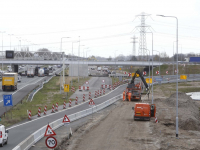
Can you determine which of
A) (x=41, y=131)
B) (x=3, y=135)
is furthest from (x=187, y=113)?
(x=3, y=135)

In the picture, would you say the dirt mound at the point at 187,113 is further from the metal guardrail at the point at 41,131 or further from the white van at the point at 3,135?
the white van at the point at 3,135

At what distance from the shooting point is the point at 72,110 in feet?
142

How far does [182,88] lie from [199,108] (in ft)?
92.1

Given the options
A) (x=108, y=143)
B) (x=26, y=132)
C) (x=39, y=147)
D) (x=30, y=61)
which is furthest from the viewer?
(x=30, y=61)

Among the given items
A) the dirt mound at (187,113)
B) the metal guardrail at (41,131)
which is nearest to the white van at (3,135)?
the metal guardrail at (41,131)

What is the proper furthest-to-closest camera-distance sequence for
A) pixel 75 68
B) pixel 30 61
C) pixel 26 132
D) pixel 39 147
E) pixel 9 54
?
1. pixel 30 61
2. pixel 75 68
3. pixel 9 54
4. pixel 26 132
5. pixel 39 147

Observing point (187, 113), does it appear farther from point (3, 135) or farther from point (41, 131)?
point (3, 135)

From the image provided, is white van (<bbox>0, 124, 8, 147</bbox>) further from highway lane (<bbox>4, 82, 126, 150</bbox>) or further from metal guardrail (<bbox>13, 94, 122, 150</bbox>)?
metal guardrail (<bbox>13, 94, 122, 150</bbox>)

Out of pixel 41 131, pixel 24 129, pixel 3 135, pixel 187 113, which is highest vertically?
pixel 3 135

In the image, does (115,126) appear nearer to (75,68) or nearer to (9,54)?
(9,54)

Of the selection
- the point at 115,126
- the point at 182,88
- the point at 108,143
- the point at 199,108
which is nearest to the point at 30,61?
the point at 182,88

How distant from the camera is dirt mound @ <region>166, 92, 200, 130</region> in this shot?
33.3 metres

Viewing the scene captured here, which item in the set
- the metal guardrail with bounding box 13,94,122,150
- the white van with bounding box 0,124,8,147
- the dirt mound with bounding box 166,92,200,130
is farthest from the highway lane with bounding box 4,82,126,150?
the dirt mound with bounding box 166,92,200,130

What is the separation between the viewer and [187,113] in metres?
42.2
